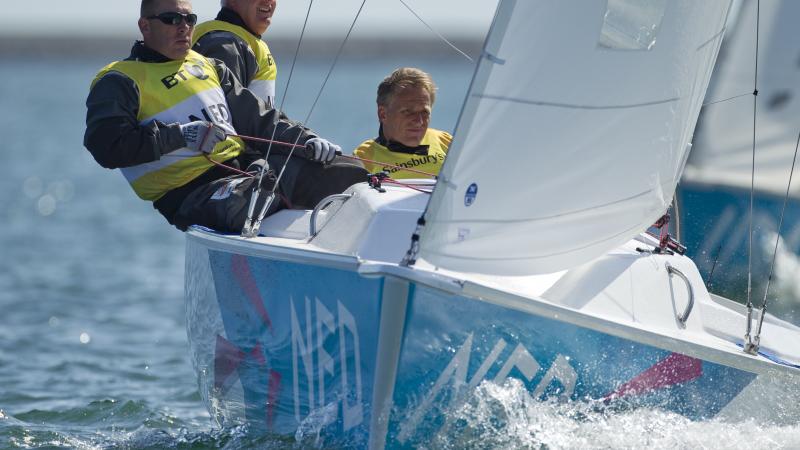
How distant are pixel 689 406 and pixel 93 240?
10250 mm

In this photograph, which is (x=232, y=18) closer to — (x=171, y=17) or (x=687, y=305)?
(x=171, y=17)

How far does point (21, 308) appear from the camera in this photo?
923 cm

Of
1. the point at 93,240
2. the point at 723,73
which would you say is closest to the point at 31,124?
the point at 93,240

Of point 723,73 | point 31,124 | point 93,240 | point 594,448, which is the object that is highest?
point 723,73

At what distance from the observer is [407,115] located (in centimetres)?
525

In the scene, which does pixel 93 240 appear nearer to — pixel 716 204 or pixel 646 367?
pixel 716 204

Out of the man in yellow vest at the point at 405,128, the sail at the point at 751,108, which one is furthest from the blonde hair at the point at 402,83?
the sail at the point at 751,108

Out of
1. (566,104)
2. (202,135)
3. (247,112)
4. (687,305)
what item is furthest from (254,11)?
(687,305)

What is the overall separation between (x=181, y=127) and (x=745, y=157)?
9.09 ft

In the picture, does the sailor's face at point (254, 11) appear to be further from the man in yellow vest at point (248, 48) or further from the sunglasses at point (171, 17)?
the sunglasses at point (171, 17)

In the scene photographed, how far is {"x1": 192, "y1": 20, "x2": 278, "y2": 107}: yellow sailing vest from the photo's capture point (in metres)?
5.49

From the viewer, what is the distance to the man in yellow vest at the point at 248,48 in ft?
16.6

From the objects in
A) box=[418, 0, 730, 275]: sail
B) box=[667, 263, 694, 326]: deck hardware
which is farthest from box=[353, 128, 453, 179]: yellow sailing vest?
box=[418, 0, 730, 275]: sail

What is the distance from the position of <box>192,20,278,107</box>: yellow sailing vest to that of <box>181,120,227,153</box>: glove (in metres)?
0.72
